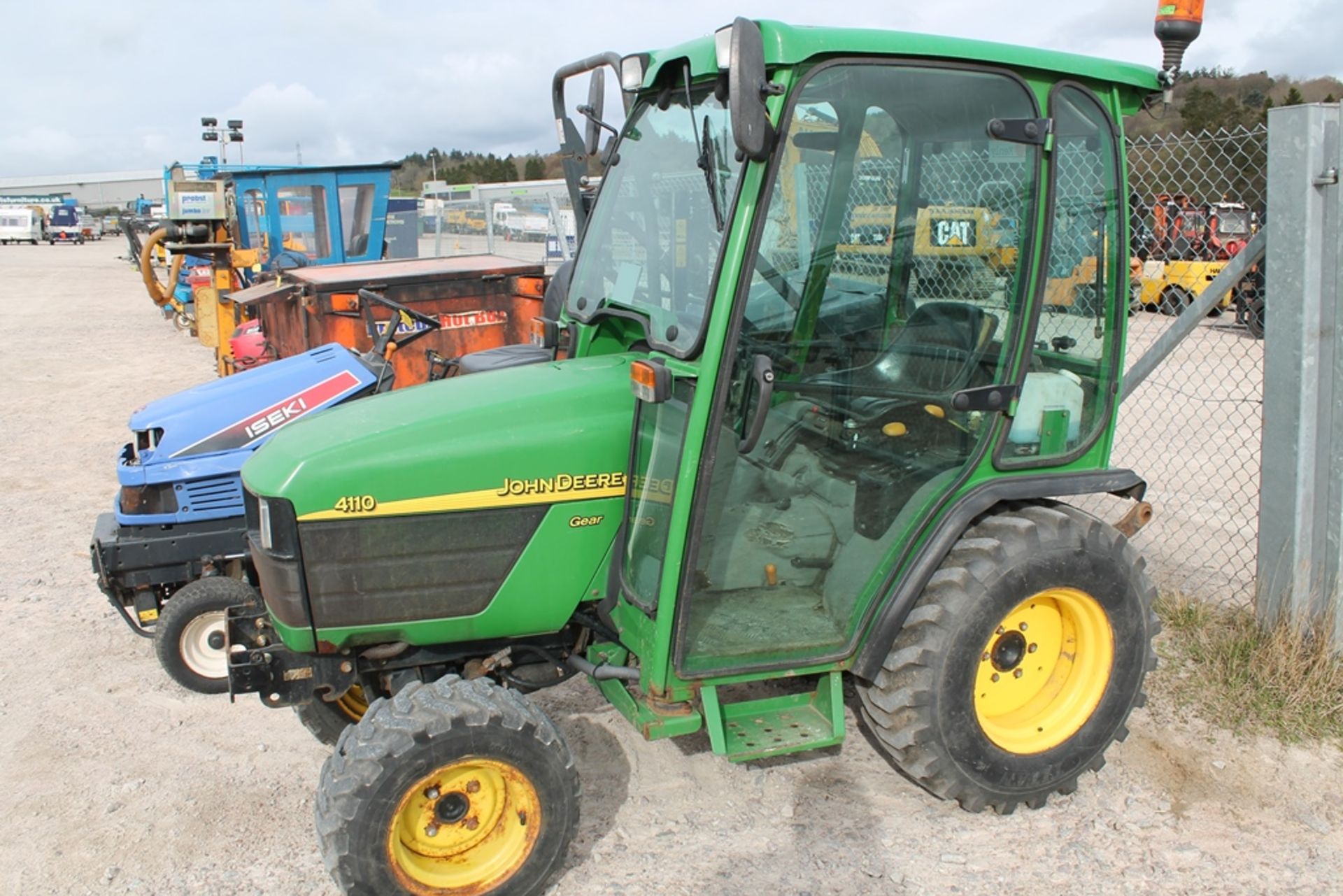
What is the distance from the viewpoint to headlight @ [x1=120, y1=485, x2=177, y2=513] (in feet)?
14.0

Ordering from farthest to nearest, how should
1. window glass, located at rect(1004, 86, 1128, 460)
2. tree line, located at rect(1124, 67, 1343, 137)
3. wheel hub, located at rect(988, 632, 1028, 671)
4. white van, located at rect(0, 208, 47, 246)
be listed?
white van, located at rect(0, 208, 47, 246) < tree line, located at rect(1124, 67, 1343, 137) < wheel hub, located at rect(988, 632, 1028, 671) < window glass, located at rect(1004, 86, 1128, 460)

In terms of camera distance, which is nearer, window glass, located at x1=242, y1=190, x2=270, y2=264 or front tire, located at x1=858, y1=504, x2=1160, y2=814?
front tire, located at x1=858, y1=504, x2=1160, y2=814

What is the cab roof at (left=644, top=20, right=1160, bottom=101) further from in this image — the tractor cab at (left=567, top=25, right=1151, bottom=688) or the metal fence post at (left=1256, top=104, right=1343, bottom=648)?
the metal fence post at (left=1256, top=104, right=1343, bottom=648)

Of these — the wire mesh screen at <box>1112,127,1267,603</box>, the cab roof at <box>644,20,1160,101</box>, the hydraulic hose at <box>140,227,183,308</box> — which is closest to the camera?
the cab roof at <box>644,20,1160,101</box>

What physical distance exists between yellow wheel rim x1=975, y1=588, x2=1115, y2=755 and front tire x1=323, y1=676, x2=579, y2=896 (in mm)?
1312

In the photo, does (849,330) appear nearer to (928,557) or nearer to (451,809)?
(928,557)

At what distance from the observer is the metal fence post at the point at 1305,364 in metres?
3.76

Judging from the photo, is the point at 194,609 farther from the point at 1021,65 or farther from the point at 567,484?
→ the point at 1021,65

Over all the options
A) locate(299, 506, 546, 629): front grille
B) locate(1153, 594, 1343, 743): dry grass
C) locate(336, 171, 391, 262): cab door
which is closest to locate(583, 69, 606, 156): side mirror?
locate(299, 506, 546, 629): front grille

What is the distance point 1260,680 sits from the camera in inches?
152

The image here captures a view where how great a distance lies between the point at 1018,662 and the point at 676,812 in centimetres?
113

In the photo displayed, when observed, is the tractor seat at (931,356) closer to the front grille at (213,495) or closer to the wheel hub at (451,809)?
the wheel hub at (451,809)

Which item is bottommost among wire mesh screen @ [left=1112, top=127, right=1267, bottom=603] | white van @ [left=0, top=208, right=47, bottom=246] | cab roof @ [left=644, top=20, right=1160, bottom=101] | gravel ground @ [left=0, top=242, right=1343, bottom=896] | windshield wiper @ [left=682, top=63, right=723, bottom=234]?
gravel ground @ [left=0, top=242, right=1343, bottom=896]

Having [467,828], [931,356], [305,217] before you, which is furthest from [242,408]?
[305,217]
